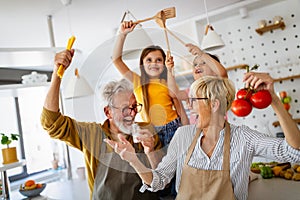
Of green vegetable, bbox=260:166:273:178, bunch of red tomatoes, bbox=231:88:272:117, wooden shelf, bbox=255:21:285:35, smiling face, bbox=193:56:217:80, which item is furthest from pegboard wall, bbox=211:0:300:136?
smiling face, bbox=193:56:217:80

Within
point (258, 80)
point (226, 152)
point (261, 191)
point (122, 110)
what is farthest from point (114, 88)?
point (261, 191)

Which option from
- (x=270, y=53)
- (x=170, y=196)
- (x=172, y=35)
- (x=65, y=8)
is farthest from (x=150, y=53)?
(x=270, y=53)

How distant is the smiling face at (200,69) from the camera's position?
1.65ft

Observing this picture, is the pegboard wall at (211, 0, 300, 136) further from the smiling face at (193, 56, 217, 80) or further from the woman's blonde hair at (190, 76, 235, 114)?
the smiling face at (193, 56, 217, 80)

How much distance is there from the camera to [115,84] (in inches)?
20.7

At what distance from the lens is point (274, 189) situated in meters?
1.29

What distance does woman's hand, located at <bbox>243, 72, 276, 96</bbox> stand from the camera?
0.59 metres

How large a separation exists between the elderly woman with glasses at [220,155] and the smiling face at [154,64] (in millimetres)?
212

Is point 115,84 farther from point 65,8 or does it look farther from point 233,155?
point 65,8

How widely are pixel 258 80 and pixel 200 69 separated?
0.15 m

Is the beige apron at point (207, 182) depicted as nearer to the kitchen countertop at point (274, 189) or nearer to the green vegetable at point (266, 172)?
the kitchen countertop at point (274, 189)

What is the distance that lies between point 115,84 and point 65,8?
1.32m

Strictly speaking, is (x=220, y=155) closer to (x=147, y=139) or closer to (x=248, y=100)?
(x=248, y=100)

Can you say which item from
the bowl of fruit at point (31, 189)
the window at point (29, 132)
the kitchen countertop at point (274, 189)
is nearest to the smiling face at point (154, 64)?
the kitchen countertop at point (274, 189)
